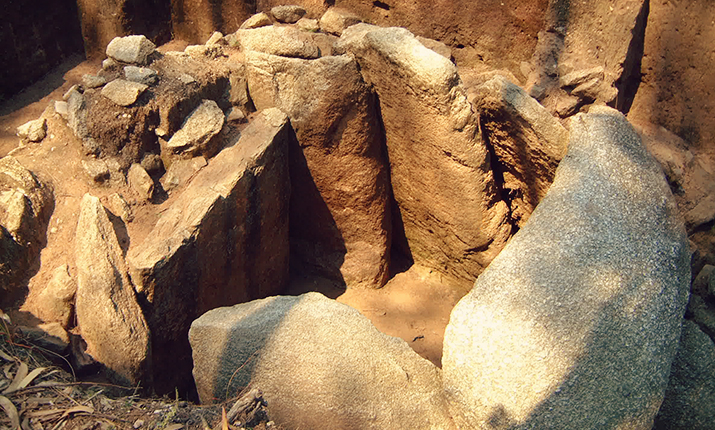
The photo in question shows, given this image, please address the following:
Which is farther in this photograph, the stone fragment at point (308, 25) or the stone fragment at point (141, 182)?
the stone fragment at point (308, 25)

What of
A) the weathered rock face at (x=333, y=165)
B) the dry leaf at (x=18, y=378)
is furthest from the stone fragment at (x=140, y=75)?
the dry leaf at (x=18, y=378)

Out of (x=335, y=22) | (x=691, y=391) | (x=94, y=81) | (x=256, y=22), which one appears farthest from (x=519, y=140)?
(x=94, y=81)

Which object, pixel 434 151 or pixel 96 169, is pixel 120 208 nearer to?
pixel 96 169

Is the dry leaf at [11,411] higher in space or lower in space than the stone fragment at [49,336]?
higher

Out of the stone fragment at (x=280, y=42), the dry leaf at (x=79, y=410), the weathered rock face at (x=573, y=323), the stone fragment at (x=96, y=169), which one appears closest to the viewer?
the weathered rock face at (x=573, y=323)

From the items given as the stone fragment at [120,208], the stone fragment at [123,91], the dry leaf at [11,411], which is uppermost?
the stone fragment at [123,91]

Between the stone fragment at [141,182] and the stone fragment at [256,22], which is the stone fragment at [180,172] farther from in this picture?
the stone fragment at [256,22]

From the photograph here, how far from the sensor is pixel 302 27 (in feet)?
11.7

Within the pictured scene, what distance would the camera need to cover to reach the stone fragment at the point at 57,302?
255cm

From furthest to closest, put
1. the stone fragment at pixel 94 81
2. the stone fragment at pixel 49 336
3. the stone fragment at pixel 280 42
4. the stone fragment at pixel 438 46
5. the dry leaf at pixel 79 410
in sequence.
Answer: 1. the stone fragment at pixel 438 46
2. the stone fragment at pixel 280 42
3. the stone fragment at pixel 94 81
4. the stone fragment at pixel 49 336
5. the dry leaf at pixel 79 410

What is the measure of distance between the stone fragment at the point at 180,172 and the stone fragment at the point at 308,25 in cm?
103

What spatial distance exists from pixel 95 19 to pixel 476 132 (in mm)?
2280

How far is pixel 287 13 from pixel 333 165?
3.08 feet

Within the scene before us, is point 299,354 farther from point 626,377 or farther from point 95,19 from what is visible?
point 95,19
